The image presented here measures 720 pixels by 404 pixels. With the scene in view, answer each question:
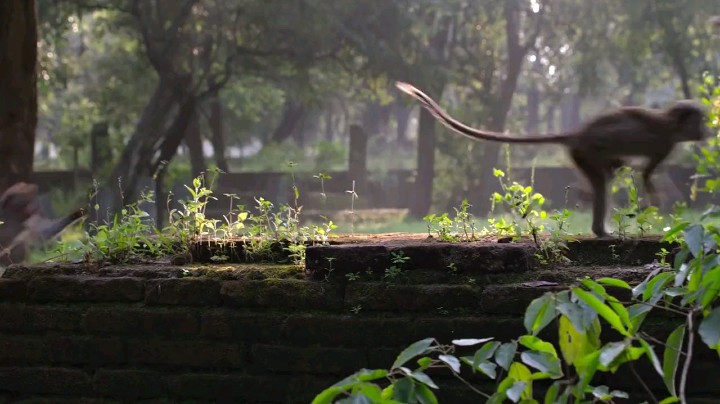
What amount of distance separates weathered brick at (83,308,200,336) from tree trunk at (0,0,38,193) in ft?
16.6

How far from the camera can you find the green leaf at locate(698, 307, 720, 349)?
4.34 ft

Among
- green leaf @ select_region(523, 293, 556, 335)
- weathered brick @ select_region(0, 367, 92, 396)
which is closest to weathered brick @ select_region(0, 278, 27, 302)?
weathered brick @ select_region(0, 367, 92, 396)

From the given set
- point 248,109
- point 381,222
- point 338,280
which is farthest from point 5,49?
point 248,109

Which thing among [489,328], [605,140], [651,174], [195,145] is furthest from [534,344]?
[195,145]

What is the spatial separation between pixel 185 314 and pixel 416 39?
1461 centimetres

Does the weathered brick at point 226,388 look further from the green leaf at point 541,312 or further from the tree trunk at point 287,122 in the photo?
the tree trunk at point 287,122

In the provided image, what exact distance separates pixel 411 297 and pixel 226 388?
0.75m

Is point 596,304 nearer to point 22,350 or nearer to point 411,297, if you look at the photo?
point 411,297

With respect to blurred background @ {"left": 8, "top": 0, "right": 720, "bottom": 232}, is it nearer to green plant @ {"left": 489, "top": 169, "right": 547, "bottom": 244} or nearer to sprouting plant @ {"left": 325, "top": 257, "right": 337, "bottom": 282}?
green plant @ {"left": 489, "top": 169, "right": 547, "bottom": 244}

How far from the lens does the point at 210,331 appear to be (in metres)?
3.11

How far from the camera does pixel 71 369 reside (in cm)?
323

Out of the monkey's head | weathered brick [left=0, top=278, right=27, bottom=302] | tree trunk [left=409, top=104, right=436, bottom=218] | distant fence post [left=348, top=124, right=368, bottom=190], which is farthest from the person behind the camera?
distant fence post [left=348, top=124, right=368, bottom=190]

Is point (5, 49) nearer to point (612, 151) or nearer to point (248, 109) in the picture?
point (612, 151)

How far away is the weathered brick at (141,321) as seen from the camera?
3139 millimetres
